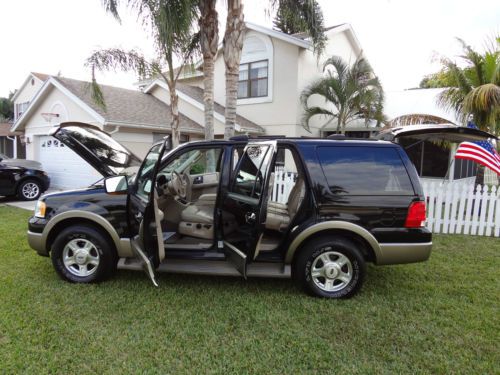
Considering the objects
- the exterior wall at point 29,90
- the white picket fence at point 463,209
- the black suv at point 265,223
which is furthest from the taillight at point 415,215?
the exterior wall at point 29,90

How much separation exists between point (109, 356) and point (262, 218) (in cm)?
178

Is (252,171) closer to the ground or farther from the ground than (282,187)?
farther from the ground

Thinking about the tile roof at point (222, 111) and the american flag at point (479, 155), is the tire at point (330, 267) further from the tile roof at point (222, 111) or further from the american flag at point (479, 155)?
the tile roof at point (222, 111)

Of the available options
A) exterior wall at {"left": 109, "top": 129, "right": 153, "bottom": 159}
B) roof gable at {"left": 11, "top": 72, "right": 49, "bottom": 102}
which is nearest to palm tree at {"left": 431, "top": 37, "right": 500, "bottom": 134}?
exterior wall at {"left": 109, "top": 129, "right": 153, "bottom": 159}

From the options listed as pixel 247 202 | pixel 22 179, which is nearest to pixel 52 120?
pixel 22 179

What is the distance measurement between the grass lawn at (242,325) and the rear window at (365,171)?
1.26 m

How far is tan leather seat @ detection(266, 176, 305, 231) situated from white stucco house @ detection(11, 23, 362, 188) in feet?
29.5

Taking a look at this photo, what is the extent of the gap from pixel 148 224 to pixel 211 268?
89cm

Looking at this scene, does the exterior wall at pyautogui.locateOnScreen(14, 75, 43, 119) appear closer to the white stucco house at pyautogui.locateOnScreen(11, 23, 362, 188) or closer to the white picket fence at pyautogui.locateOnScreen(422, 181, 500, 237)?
the white stucco house at pyautogui.locateOnScreen(11, 23, 362, 188)

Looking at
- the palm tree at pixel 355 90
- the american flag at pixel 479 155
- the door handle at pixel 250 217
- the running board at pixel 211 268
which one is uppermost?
the palm tree at pixel 355 90

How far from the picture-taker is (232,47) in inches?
354

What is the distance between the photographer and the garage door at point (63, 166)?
1244 centimetres

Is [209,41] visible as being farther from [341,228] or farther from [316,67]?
[341,228]

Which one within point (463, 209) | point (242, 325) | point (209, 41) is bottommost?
point (242, 325)
